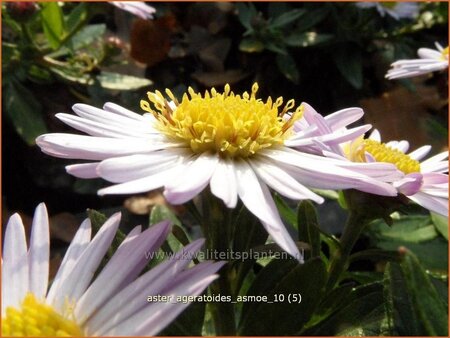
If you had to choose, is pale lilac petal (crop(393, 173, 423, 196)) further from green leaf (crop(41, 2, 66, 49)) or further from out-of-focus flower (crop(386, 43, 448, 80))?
green leaf (crop(41, 2, 66, 49))

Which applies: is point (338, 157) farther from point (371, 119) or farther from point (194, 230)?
point (371, 119)

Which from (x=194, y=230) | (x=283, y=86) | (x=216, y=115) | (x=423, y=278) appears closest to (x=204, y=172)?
(x=216, y=115)

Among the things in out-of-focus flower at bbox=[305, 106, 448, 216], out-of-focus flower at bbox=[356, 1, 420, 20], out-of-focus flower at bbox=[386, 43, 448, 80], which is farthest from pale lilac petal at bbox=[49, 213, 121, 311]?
out-of-focus flower at bbox=[356, 1, 420, 20]

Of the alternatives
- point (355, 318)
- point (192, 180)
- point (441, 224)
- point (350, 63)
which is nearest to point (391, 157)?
point (355, 318)

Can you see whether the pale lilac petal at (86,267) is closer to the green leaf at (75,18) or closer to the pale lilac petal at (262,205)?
the pale lilac petal at (262,205)

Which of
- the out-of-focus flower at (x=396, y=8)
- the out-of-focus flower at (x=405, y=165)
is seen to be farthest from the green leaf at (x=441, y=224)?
the out-of-focus flower at (x=396, y=8)
